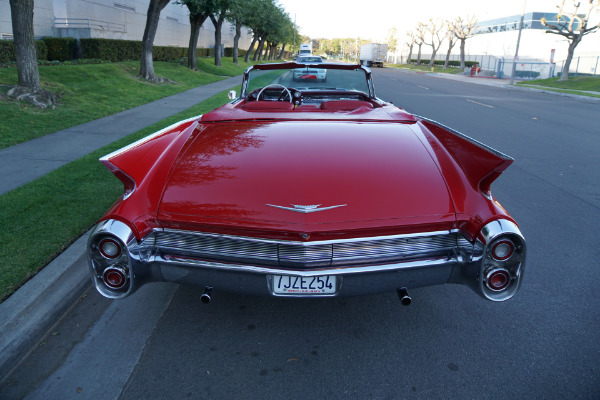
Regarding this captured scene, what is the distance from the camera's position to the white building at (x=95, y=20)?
23531 mm

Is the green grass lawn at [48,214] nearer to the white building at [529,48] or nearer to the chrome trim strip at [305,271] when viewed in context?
the chrome trim strip at [305,271]

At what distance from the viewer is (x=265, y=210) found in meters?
2.49

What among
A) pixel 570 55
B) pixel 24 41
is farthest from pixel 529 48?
pixel 24 41

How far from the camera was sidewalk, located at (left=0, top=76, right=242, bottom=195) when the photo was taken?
19.4ft

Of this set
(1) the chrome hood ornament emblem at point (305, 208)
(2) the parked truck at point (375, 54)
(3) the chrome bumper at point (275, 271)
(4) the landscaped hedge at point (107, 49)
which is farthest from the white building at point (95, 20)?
(2) the parked truck at point (375, 54)

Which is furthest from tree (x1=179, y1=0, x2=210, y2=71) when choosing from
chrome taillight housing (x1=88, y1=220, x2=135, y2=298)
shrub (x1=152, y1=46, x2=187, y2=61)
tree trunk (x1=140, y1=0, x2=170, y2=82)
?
chrome taillight housing (x1=88, y1=220, x2=135, y2=298)

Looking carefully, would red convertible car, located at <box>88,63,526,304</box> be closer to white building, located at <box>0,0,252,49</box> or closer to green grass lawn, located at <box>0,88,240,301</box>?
green grass lawn, located at <box>0,88,240,301</box>

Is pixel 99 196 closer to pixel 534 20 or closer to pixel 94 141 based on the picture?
pixel 94 141

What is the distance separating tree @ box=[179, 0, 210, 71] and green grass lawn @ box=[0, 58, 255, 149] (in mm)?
4288

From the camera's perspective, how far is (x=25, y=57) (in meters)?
10.1

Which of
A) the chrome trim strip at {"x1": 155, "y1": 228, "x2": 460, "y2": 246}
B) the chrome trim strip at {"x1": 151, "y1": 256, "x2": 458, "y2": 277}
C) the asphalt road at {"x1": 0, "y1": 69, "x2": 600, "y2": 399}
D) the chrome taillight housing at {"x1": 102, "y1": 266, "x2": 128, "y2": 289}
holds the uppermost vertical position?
the chrome trim strip at {"x1": 155, "y1": 228, "x2": 460, "y2": 246}

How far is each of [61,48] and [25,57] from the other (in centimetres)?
1292

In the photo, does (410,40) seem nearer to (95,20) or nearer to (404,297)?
(95,20)

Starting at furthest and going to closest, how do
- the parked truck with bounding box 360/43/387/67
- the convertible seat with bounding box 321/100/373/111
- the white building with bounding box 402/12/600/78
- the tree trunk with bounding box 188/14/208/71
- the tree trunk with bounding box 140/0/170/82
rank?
Answer: the parked truck with bounding box 360/43/387/67
the white building with bounding box 402/12/600/78
the tree trunk with bounding box 188/14/208/71
the tree trunk with bounding box 140/0/170/82
the convertible seat with bounding box 321/100/373/111
